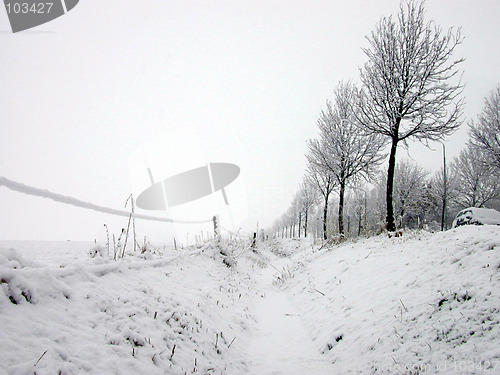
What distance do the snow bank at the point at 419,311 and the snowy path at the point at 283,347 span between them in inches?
9.1

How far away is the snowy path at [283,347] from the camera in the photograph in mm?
3537

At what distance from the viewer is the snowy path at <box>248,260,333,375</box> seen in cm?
354

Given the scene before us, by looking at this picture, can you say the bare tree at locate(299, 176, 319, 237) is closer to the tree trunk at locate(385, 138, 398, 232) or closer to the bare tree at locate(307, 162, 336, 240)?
the bare tree at locate(307, 162, 336, 240)

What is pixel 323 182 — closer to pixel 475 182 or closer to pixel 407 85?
pixel 407 85

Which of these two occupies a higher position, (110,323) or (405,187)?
(405,187)

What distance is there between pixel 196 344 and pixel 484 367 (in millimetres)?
3096

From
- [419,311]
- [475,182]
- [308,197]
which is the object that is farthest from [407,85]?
[308,197]

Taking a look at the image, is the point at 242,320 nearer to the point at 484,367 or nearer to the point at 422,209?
the point at 484,367

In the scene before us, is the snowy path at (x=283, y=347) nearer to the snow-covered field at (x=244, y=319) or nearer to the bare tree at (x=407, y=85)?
the snow-covered field at (x=244, y=319)

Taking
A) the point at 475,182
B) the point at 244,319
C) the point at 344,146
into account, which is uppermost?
the point at 344,146

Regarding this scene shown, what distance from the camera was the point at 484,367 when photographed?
7.71 ft

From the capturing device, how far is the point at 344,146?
14.5 meters

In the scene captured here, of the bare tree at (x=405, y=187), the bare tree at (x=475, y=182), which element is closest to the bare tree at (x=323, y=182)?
the bare tree at (x=405, y=187)

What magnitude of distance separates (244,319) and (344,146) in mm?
11950
